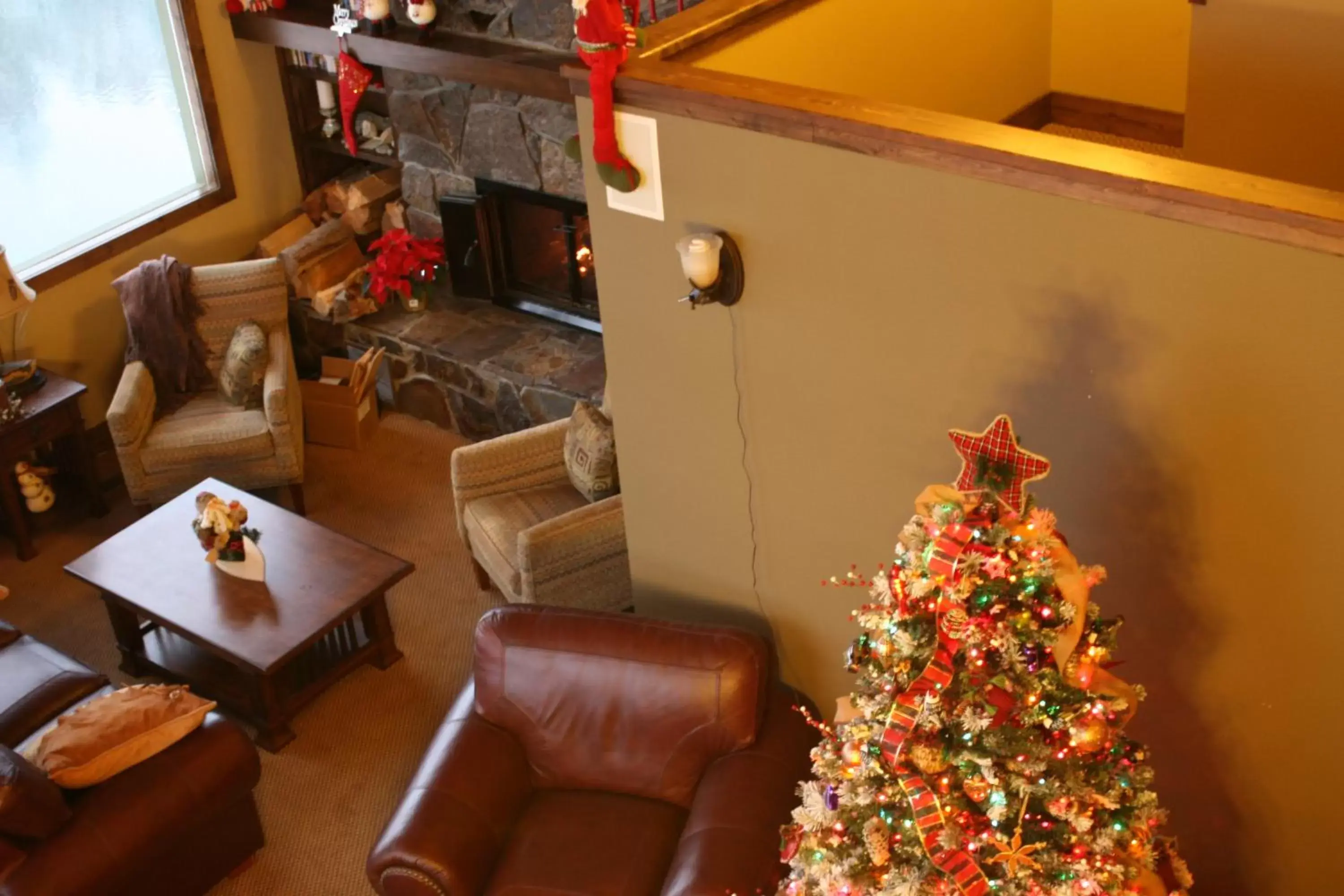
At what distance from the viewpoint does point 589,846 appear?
3875 millimetres

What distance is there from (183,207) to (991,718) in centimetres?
490

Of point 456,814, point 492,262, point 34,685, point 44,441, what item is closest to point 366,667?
point 34,685

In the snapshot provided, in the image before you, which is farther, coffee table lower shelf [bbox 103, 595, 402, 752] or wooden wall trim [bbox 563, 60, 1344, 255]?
coffee table lower shelf [bbox 103, 595, 402, 752]

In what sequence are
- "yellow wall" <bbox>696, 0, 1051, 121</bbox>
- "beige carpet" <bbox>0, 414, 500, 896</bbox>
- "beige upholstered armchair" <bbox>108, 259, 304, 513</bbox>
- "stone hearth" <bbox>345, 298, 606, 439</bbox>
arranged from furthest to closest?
"stone hearth" <bbox>345, 298, 606, 439</bbox> → "beige upholstered armchair" <bbox>108, 259, 304, 513</bbox> → "beige carpet" <bbox>0, 414, 500, 896</bbox> → "yellow wall" <bbox>696, 0, 1051, 121</bbox>

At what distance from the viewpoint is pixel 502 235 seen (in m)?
6.34

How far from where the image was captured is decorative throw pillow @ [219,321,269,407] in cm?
582

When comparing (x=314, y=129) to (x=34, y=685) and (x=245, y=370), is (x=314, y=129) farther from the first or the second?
(x=34, y=685)

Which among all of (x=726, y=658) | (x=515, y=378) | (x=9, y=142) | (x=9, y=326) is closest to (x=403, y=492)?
(x=515, y=378)

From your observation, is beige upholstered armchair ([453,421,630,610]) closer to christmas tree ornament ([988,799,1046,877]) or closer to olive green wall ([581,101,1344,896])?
olive green wall ([581,101,1344,896])

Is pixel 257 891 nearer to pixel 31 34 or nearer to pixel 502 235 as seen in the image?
pixel 502 235

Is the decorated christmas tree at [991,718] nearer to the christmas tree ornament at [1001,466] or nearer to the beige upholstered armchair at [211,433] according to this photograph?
the christmas tree ornament at [1001,466]

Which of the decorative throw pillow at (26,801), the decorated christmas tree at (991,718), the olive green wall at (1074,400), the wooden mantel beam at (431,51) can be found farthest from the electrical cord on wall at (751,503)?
the decorative throw pillow at (26,801)

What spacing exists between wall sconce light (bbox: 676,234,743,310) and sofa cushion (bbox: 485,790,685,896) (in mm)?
1460

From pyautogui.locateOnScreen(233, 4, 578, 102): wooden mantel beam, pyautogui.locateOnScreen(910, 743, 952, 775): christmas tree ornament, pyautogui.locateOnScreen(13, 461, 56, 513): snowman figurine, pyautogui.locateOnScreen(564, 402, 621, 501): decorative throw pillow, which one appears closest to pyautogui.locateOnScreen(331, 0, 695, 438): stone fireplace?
pyautogui.locateOnScreen(233, 4, 578, 102): wooden mantel beam
